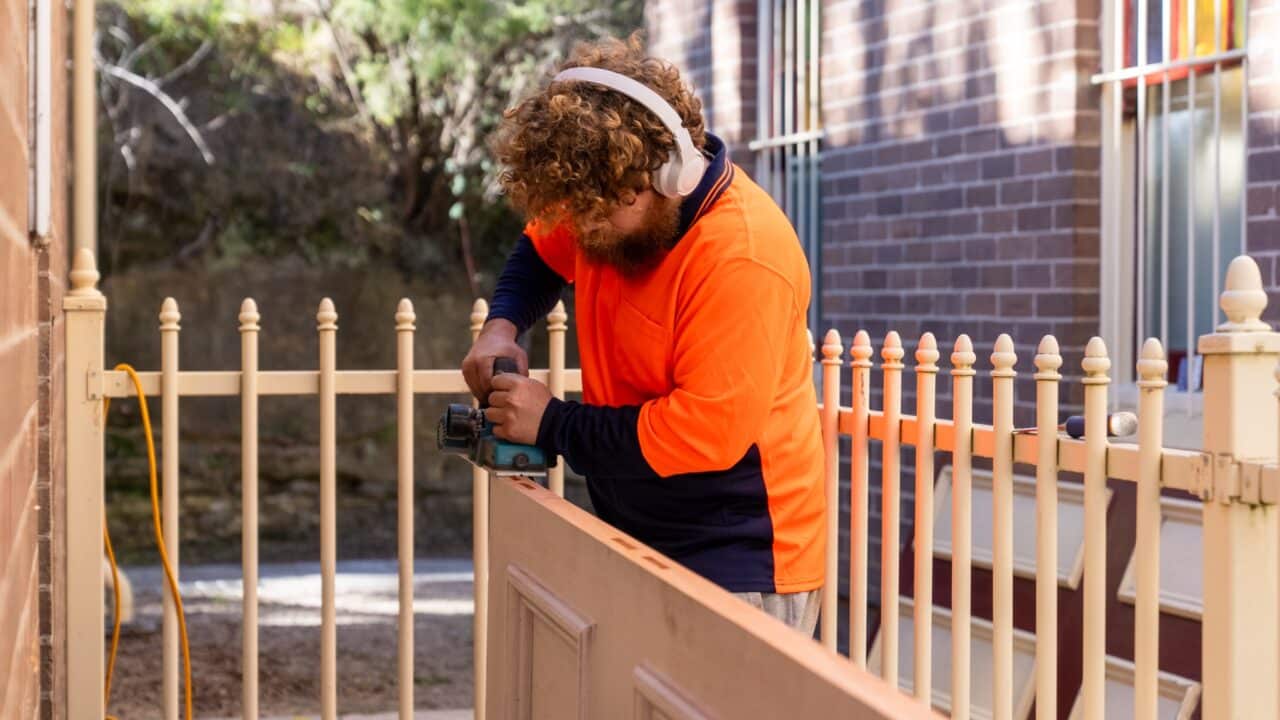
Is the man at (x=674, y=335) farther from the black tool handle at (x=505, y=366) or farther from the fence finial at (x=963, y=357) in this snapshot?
the fence finial at (x=963, y=357)

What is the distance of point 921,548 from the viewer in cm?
391

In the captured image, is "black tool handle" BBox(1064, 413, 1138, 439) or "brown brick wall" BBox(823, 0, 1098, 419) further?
"brown brick wall" BBox(823, 0, 1098, 419)

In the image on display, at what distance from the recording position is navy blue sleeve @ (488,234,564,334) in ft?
11.3

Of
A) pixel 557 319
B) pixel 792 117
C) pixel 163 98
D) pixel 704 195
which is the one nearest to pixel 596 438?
pixel 704 195

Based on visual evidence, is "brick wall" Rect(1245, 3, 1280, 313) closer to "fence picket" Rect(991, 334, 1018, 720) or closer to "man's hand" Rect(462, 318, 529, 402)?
"fence picket" Rect(991, 334, 1018, 720)

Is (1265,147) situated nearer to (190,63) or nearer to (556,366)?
(556,366)

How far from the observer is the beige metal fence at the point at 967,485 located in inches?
113

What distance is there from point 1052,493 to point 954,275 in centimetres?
283

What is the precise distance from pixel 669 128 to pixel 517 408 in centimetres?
57

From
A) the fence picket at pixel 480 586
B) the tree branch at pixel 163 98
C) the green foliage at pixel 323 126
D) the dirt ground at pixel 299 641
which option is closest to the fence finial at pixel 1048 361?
the fence picket at pixel 480 586

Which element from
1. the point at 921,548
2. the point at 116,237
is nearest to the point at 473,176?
the point at 116,237

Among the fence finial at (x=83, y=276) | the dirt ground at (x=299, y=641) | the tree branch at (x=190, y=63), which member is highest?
the tree branch at (x=190, y=63)

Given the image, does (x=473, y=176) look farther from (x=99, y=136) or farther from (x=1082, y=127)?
(x=1082, y=127)

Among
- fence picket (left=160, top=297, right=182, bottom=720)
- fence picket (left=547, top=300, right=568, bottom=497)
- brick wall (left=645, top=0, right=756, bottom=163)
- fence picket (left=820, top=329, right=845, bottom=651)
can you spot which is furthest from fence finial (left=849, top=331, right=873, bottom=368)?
brick wall (left=645, top=0, right=756, bottom=163)
